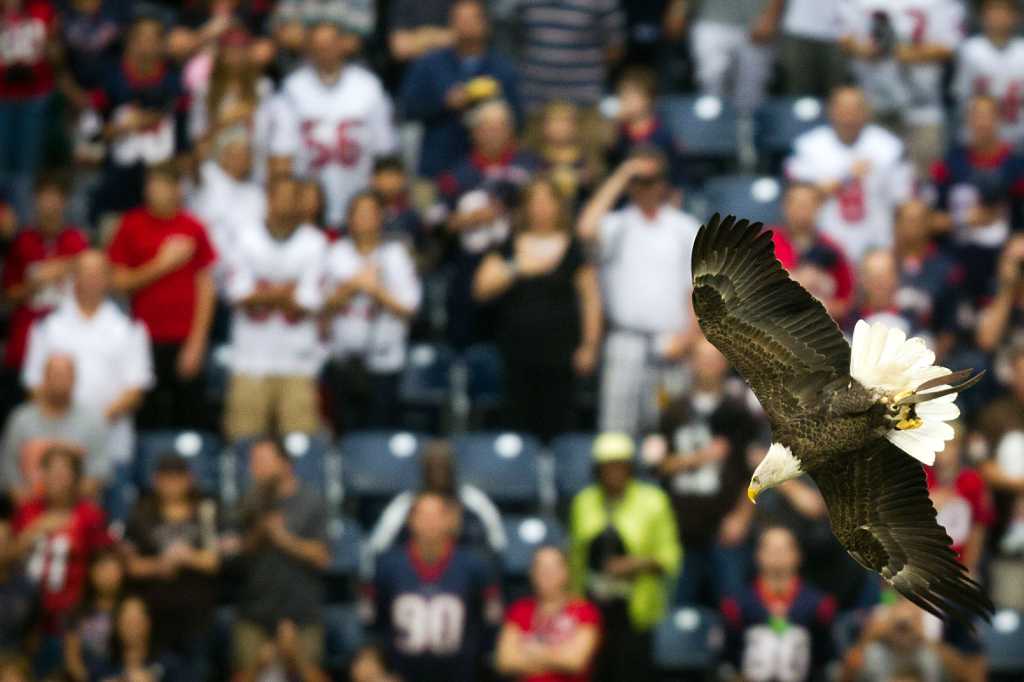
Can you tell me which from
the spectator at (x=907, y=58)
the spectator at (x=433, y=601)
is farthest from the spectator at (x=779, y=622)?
the spectator at (x=907, y=58)

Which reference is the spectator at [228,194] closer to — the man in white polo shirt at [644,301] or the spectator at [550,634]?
the man in white polo shirt at [644,301]

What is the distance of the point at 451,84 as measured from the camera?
51.8 ft

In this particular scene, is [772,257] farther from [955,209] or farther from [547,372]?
[955,209]

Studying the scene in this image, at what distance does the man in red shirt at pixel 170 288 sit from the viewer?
15117 millimetres

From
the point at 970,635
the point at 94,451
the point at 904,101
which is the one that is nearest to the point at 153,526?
the point at 94,451

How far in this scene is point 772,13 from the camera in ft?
53.6

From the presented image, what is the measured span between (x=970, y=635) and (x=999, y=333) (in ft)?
7.06

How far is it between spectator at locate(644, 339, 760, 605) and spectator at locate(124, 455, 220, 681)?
256cm

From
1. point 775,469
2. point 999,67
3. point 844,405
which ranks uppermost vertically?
point 844,405

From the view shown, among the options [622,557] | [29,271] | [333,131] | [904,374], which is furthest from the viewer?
[333,131]

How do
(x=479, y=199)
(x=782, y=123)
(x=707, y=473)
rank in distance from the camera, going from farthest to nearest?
1. (x=782, y=123)
2. (x=479, y=199)
3. (x=707, y=473)

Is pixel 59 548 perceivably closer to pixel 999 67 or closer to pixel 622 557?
pixel 622 557

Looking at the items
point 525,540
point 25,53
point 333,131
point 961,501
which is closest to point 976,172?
point 961,501

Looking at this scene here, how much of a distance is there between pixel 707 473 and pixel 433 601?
1693 mm
